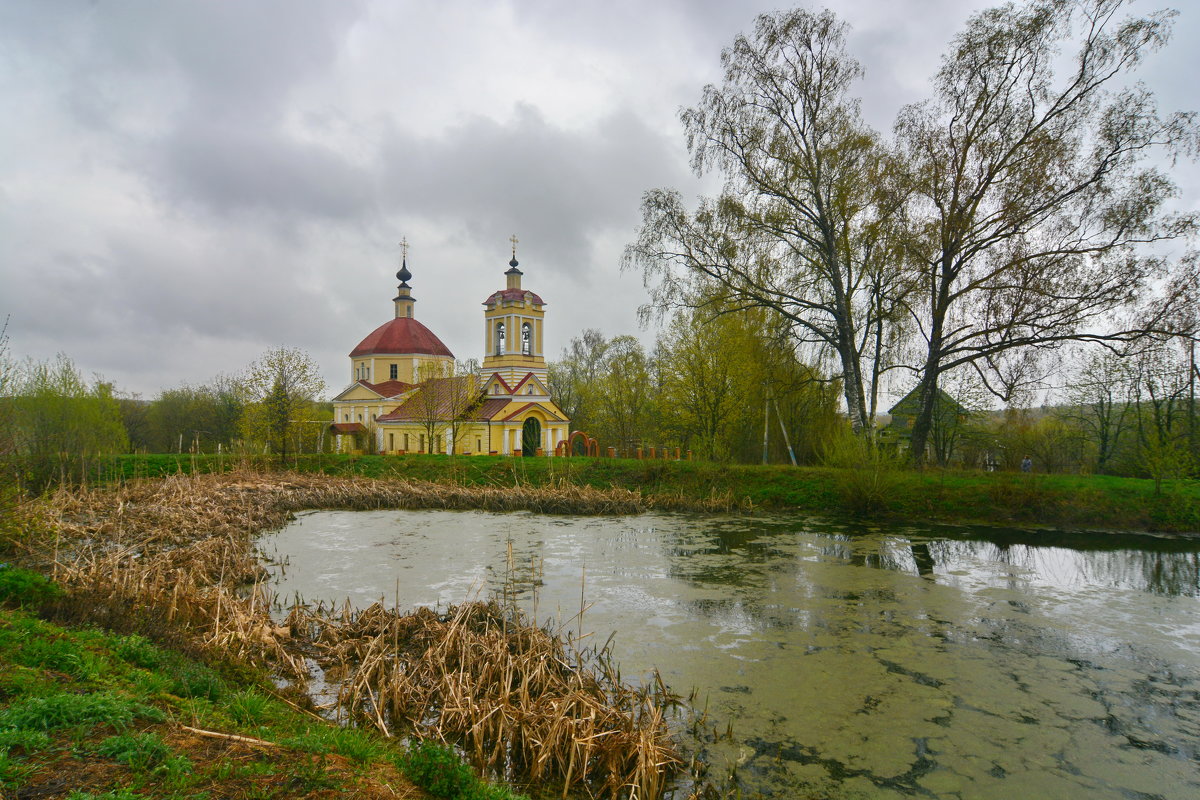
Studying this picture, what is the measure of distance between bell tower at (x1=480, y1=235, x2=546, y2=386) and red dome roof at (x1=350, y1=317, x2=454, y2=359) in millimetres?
6549

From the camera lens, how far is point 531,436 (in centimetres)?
4078

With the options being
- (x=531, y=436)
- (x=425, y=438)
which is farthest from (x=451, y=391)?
(x=531, y=436)

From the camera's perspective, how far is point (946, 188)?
57.7 feet

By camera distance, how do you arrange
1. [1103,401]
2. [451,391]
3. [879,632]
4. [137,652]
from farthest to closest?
[451,391] < [1103,401] < [879,632] < [137,652]

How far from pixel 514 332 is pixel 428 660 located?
3797cm

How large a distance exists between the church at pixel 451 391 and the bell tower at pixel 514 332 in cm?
6

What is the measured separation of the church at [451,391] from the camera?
1410 inches

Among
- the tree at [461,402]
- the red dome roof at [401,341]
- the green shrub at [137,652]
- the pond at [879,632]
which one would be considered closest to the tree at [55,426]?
the pond at [879,632]

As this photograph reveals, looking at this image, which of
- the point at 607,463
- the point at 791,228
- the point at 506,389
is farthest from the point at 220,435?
the point at 791,228

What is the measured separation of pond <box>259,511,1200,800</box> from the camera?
16.3 feet

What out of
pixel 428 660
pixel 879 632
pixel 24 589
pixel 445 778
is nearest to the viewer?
pixel 445 778

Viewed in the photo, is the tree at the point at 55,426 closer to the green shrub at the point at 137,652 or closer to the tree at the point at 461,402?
the green shrub at the point at 137,652

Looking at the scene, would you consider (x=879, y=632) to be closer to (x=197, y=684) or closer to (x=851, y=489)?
(x=197, y=684)

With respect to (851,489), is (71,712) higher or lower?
lower
